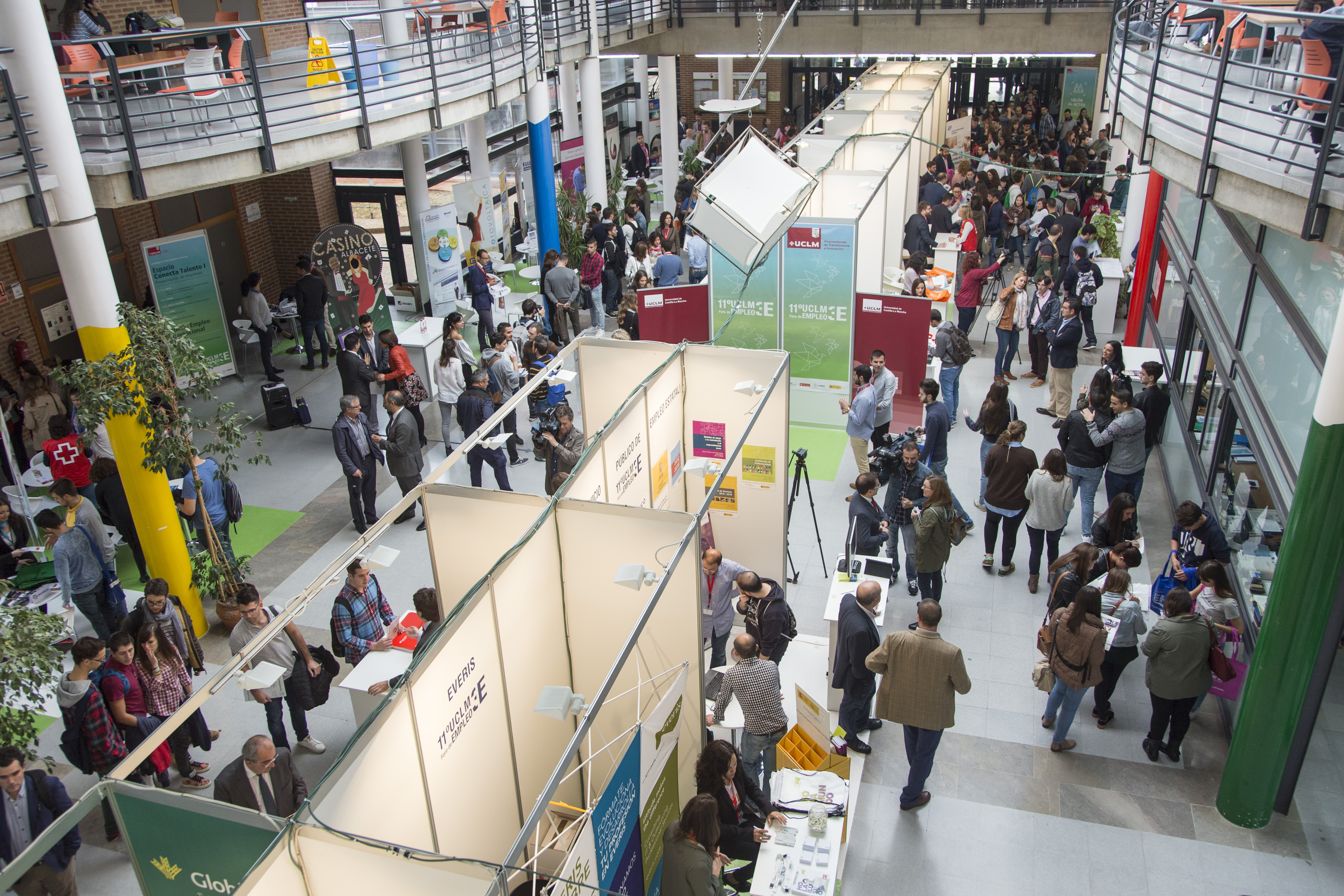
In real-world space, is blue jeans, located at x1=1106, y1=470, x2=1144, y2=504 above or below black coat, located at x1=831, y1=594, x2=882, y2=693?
below

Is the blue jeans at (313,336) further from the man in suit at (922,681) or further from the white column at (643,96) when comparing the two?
the white column at (643,96)

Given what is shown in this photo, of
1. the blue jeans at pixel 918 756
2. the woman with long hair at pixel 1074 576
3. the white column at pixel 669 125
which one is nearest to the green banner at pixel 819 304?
the woman with long hair at pixel 1074 576

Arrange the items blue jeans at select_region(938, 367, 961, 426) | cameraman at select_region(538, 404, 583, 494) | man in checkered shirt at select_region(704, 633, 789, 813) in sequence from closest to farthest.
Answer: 1. man in checkered shirt at select_region(704, 633, 789, 813)
2. cameraman at select_region(538, 404, 583, 494)
3. blue jeans at select_region(938, 367, 961, 426)

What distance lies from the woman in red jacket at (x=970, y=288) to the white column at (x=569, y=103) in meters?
8.81

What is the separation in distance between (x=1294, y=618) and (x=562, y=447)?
5.23 m

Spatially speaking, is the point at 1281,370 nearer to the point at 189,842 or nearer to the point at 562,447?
the point at 562,447

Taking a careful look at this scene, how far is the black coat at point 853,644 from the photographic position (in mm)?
5891

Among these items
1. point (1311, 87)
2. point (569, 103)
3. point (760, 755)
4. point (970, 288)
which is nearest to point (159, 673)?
point (760, 755)

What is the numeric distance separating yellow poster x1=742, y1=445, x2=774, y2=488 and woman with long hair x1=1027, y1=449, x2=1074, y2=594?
6.74 ft

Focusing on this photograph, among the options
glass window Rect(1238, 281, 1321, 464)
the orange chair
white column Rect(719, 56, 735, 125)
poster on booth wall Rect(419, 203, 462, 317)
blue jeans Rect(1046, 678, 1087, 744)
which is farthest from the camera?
white column Rect(719, 56, 735, 125)

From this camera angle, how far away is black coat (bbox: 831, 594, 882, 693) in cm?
589

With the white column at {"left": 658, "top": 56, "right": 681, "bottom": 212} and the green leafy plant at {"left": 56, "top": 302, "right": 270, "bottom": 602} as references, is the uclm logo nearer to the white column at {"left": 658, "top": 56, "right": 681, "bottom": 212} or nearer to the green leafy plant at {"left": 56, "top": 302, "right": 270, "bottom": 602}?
the green leafy plant at {"left": 56, "top": 302, "right": 270, "bottom": 602}

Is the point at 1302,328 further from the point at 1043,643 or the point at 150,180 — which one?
the point at 150,180

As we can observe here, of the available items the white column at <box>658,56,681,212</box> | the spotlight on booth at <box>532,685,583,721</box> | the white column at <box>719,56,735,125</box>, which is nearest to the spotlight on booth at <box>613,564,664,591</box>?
the spotlight on booth at <box>532,685,583,721</box>
